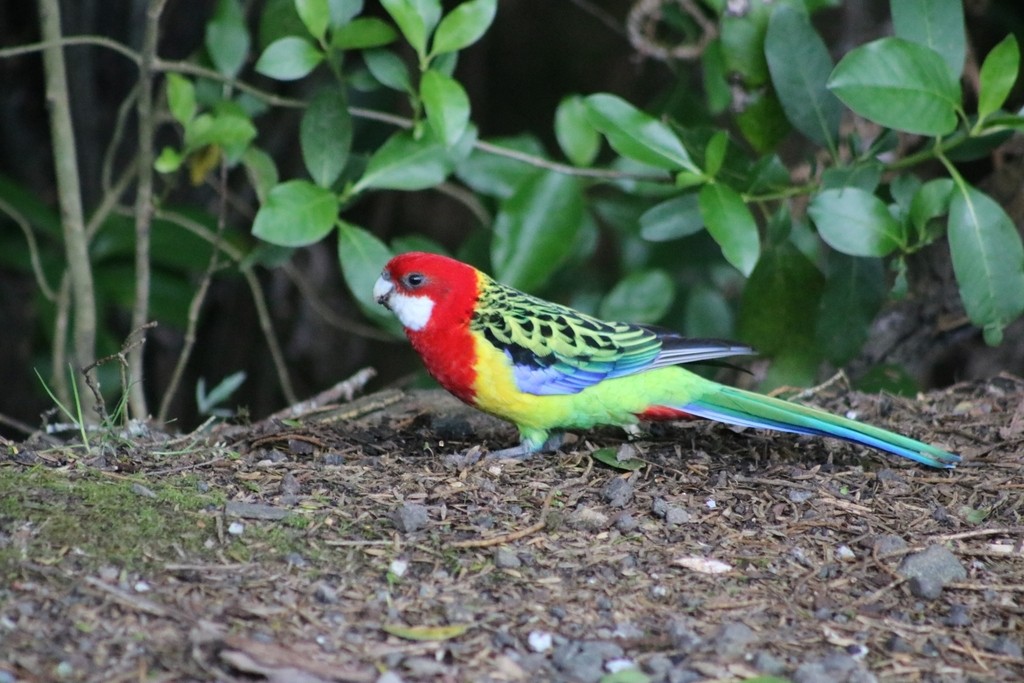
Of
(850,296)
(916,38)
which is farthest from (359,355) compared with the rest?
(916,38)

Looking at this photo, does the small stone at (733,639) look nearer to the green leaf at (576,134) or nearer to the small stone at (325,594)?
the small stone at (325,594)

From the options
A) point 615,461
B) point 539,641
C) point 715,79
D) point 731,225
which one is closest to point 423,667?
point 539,641

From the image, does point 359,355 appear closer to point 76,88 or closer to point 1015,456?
point 76,88

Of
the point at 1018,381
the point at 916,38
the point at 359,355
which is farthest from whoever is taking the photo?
the point at 359,355

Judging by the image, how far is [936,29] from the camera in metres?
4.46

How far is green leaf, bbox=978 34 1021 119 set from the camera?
4.29 metres

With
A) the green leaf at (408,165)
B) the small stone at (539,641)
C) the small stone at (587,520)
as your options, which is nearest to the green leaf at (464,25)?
the green leaf at (408,165)

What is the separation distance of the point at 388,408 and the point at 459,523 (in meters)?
1.65

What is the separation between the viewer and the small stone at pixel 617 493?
3484mm

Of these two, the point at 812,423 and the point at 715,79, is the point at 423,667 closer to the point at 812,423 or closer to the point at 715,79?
the point at 812,423

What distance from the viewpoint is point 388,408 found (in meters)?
4.89

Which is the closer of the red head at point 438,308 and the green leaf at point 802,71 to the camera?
the red head at point 438,308

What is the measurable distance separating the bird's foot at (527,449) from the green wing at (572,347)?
0.79ft

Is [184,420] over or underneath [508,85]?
underneath
